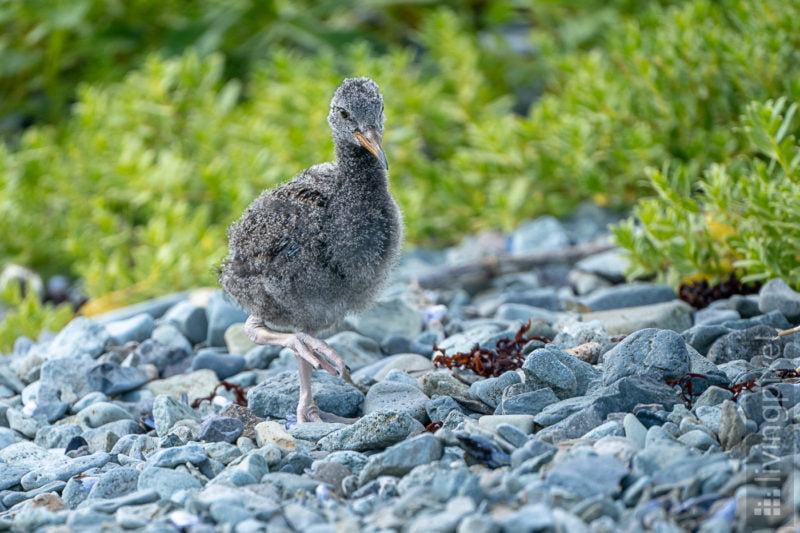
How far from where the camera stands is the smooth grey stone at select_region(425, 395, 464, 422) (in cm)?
357

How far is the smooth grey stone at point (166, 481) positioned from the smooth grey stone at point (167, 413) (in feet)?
1.95

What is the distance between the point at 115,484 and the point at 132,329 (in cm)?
189

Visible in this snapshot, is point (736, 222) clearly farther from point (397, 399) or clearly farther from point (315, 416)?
point (315, 416)

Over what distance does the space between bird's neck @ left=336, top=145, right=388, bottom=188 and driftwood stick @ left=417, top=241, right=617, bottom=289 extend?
180cm

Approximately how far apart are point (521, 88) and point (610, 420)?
581cm

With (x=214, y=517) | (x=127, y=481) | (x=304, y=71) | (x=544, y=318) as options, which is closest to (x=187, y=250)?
(x=304, y=71)

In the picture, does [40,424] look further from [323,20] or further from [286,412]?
[323,20]

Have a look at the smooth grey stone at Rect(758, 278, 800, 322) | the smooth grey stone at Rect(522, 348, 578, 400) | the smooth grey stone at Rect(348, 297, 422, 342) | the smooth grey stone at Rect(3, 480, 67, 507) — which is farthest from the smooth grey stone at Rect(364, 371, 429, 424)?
the smooth grey stone at Rect(758, 278, 800, 322)

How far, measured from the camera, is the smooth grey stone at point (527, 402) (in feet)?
11.5

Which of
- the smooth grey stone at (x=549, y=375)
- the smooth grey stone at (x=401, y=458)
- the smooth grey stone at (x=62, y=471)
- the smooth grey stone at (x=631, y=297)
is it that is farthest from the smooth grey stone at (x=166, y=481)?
the smooth grey stone at (x=631, y=297)

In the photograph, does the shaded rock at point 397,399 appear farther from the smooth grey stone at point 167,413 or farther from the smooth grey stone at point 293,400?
the smooth grey stone at point 167,413

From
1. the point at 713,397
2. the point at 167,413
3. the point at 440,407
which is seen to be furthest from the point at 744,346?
the point at 167,413

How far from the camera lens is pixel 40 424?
4.23 m

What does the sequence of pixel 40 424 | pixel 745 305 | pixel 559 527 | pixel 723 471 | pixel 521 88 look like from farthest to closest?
pixel 521 88
pixel 745 305
pixel 40 424
pixel 723 471
pixel 559 527
